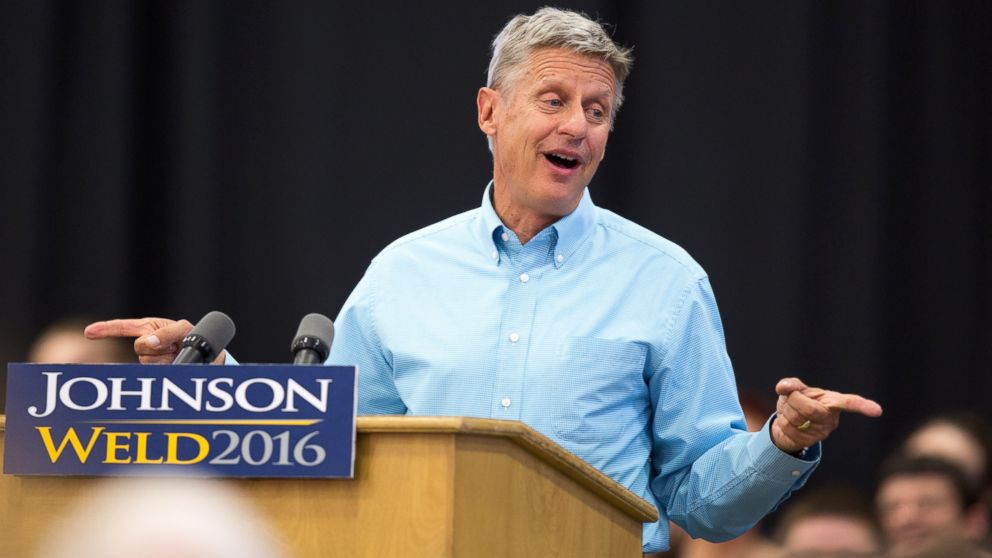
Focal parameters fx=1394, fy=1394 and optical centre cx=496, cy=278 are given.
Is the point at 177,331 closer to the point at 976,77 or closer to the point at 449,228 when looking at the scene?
the point at 449,228

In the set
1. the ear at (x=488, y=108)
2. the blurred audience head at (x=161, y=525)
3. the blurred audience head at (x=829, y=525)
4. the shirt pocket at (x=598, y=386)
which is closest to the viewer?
the blurred audience head at (x=161, y=525)

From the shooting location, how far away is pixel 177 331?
1.73 metres

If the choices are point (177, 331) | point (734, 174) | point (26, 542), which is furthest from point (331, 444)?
point (734, 174)

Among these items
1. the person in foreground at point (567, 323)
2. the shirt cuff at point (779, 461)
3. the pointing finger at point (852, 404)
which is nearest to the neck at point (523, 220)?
the person in foreground at point (567, 323)

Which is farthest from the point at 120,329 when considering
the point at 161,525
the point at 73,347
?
the point at 73,347

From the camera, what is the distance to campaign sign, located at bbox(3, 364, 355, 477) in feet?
4.31

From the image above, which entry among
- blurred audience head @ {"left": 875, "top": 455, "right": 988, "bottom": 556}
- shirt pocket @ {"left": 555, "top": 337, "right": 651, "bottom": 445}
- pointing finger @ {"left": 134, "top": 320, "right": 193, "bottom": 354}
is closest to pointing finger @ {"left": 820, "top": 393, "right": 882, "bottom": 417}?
shirt pocket @ {"left": 555, "top": 337, "right": 651, "bottom": 445}

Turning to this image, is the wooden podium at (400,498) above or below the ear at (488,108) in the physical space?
below

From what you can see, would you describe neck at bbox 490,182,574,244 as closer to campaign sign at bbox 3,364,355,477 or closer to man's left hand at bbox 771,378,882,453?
man's left hand at bbox 771,378,882,453

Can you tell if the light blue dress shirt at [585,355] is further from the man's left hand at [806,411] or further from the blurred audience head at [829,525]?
the blurred audience head at [829,525]

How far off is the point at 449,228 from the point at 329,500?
1026 millimetres

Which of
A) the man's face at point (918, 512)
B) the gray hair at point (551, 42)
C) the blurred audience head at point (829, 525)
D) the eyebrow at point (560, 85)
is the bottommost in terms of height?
the blurred audience head at point (829, 525)

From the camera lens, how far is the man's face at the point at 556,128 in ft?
7.11

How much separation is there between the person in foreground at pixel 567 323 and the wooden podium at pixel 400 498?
2.09 feet
